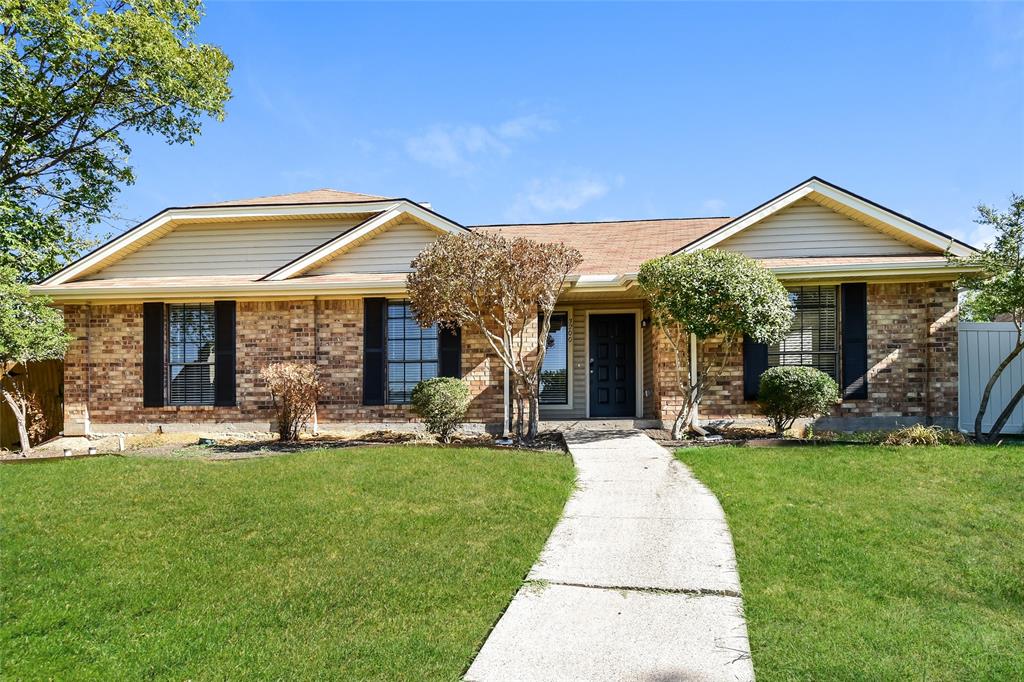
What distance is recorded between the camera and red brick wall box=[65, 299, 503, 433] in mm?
11117

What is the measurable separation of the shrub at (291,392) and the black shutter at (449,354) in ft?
7.54

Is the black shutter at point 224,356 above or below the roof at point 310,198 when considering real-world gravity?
below

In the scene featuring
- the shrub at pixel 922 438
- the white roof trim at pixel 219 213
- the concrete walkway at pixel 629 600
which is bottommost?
the concrete walkway at pixel 629 600

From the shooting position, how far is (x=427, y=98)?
11.3 m

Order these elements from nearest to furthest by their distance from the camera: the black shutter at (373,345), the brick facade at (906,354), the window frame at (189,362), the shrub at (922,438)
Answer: the shrub at (922,438) < the brick facade at (906,354) < the black shutter at (373,345) < the window frame at (189,362)

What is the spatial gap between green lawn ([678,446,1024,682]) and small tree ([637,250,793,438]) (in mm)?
2259

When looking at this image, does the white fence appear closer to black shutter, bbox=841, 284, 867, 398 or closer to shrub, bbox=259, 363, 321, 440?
black shutter, bbox=841, 284, 867, 398

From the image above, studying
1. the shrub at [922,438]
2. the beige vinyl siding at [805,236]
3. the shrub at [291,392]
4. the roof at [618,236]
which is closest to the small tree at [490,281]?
the roof at [618,236]

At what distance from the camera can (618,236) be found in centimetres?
1442

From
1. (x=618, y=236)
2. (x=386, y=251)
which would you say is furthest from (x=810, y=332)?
(x=386, y=251)

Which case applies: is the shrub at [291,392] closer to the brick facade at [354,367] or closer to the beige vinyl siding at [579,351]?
the brick facade at [354,367]

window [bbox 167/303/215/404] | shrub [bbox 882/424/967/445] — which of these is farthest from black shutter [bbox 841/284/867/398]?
window [bbox 167/303/215/404]

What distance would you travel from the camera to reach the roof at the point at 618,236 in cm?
1212

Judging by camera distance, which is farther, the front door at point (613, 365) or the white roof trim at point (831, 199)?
the front door at point (613, 365)
